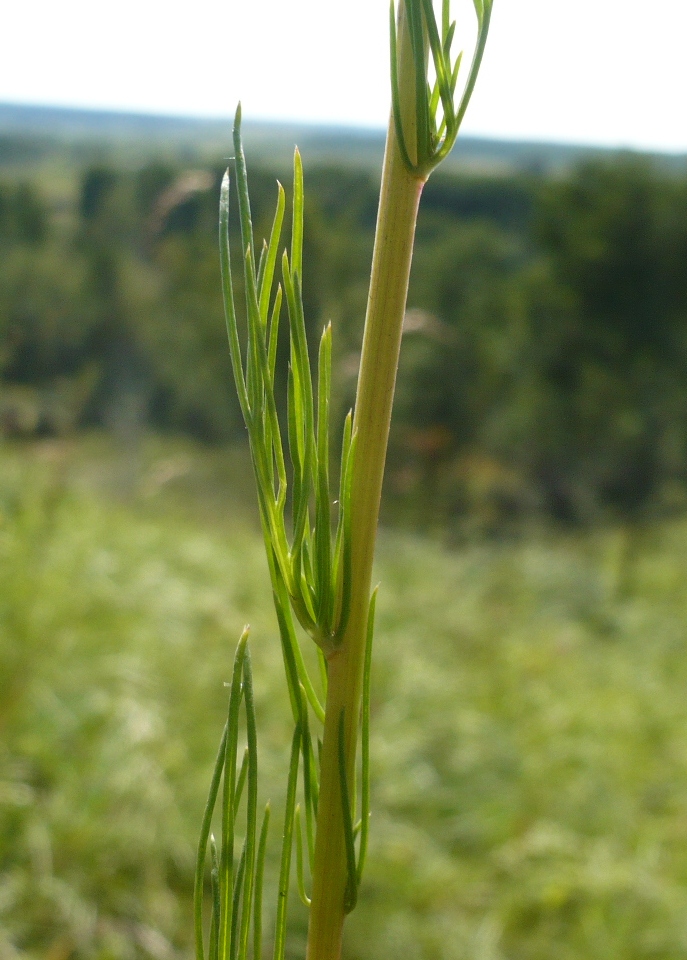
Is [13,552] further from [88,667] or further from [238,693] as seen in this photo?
[238,693]

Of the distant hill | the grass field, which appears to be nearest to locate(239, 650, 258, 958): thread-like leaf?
the grass field

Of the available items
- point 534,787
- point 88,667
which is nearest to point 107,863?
point 88,667

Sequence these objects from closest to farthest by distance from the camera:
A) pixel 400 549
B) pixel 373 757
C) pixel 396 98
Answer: pixel 396 98 < pixel 373 757 < pixel 400 549

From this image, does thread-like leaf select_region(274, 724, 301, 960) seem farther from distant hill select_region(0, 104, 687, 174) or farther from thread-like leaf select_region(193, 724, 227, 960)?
distant hill select_region(0, 104, 687, 174)

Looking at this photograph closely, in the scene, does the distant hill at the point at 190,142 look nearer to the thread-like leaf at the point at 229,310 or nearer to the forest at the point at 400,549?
the forest at the point at 400,549

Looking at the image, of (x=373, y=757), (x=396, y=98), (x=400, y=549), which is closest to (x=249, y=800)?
(x=396, y=98)

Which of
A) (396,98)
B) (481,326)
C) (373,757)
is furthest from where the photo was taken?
(481,326)

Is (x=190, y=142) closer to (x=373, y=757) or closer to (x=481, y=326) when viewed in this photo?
(x=481, y=326)
